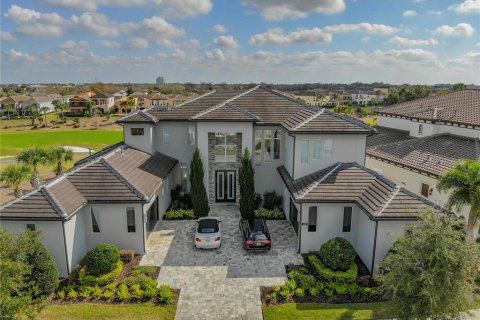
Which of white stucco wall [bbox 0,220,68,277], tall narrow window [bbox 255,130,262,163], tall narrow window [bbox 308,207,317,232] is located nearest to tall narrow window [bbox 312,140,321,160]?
tall narrow window [bbox 308,207,317,232]

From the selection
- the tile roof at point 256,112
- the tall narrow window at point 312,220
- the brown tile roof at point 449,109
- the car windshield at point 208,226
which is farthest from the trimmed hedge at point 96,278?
the brown tile roof at point 449,109

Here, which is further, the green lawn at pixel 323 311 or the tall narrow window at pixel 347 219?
the tall narrow window at pixel 347 219

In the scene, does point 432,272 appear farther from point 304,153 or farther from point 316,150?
point 304,153

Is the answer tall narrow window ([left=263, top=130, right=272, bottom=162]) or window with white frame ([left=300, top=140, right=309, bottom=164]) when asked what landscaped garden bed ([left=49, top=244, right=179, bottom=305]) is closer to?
window with white frame ([left=300, top=140, right=309, bottom=164])

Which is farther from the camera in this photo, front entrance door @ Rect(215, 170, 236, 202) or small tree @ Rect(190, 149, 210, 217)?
front entrance door @ Rect(215, 170, 236, 202)

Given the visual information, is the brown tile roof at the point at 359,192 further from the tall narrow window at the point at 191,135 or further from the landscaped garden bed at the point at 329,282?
the tall narrow window at the point at 191,135

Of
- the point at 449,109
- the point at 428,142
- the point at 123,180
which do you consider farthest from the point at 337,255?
the point at 449,109
